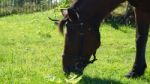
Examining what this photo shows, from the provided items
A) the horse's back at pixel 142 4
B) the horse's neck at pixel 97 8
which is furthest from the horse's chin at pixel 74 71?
the horse's back at pixel 142 4

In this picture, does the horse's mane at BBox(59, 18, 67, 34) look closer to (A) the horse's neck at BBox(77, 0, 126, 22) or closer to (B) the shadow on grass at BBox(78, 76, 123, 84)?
(A) the horse's neck at BBox(77, 0, 126, 22)

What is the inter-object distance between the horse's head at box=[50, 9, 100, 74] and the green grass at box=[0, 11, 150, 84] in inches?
12.6

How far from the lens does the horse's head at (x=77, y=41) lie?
5.42m

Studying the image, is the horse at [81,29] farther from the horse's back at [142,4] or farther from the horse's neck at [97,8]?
the horse's back at [142,4]

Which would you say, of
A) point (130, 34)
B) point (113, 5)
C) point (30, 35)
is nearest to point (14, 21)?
point (30, 35)

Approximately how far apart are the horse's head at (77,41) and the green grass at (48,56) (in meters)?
0.32

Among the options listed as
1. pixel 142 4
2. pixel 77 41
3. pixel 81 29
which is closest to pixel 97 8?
pixel 81 29

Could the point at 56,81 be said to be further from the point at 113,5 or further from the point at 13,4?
the point at 13,4

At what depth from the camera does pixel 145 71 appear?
6.95 meters

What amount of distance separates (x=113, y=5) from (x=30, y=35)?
7.06 meters

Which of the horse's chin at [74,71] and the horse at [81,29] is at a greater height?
the horse at [81,29]

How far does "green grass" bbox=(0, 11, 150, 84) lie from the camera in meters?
6.13

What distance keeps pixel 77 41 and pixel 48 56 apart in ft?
10.3

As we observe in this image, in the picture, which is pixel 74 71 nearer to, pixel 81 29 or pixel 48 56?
pixel 81 29
